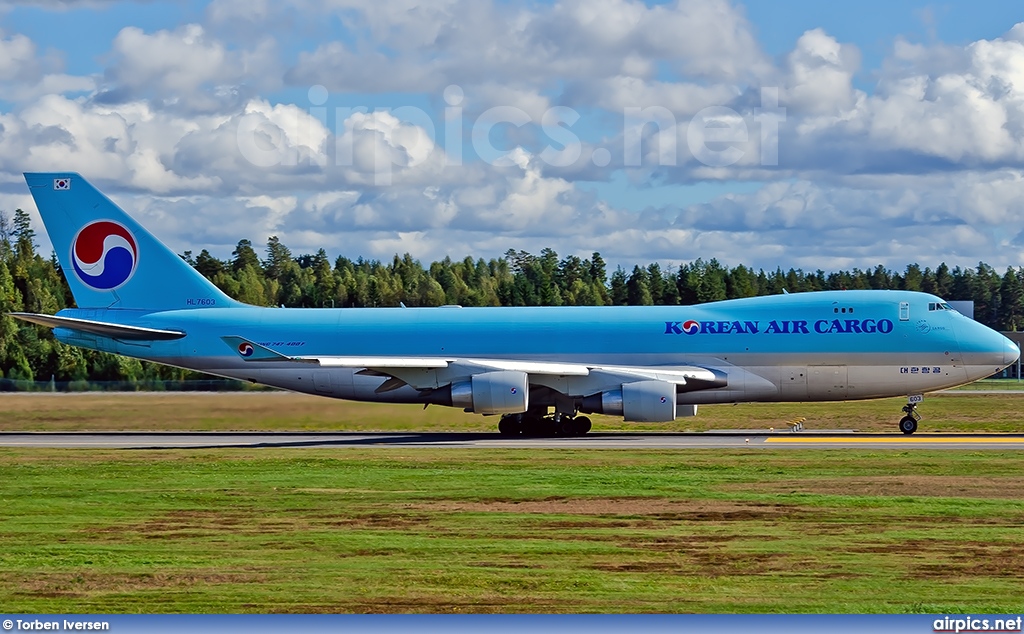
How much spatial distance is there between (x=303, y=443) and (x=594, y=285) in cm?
10317

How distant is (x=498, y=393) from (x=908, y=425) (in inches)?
465

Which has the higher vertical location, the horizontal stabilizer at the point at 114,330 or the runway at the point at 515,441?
the horizontal stabilizer at the point at 114,330

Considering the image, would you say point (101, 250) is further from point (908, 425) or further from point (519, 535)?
point (519, 535)

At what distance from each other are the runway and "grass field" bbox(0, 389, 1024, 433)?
0.50 m

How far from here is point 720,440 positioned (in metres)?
35.2

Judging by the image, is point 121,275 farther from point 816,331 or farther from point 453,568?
point 453,568

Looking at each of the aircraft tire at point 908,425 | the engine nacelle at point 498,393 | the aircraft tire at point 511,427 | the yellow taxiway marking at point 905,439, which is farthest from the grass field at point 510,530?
the aircraft tire at point 908,425

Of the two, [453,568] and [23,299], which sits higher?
[23,299]

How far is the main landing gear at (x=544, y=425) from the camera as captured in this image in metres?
38.5

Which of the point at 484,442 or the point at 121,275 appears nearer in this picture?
the point at 484,442

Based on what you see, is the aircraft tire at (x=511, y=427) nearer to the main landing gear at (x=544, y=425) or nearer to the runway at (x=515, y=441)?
the main landing gear at (x=544, y=425)

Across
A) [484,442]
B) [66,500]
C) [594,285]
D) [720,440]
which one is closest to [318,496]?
[66,500]

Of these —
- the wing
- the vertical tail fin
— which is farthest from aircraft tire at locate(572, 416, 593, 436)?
the vertical tail fin

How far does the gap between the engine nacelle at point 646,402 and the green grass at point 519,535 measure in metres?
7.34
